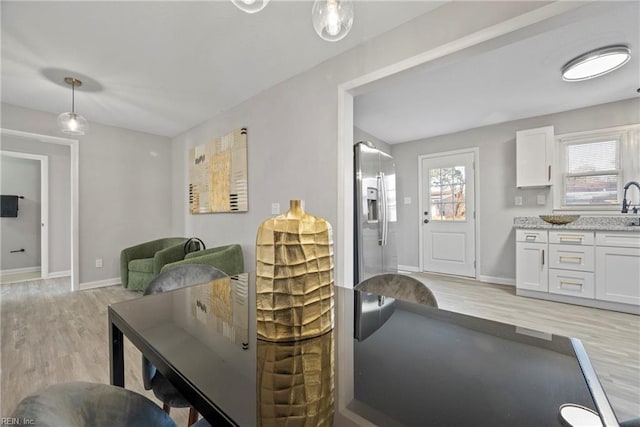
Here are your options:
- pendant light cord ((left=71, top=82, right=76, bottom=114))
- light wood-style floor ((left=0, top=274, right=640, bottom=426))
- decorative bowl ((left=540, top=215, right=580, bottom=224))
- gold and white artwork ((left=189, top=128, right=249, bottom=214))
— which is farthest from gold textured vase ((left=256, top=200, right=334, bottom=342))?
decorative bowl ((left=540, top=215, right=580, bottom=224))

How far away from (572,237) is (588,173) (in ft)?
3.61

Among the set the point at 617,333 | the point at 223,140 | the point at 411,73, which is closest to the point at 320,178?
the point at 411,73

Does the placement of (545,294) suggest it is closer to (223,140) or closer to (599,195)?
(599,195)

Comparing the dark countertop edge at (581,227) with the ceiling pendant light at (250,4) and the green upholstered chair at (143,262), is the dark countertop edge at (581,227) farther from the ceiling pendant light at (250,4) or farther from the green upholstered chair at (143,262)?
the green upholstered chair at (143,262)

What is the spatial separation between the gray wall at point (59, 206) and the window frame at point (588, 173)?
7703 mm

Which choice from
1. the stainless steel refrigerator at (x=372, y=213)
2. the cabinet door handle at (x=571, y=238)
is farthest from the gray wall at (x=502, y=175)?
the stainless steel refrigerator at (x=372, y=213)

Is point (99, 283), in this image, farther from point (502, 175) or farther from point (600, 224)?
point (600, 224)

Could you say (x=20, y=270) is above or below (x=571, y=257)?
below

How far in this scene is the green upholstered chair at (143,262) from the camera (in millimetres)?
3406

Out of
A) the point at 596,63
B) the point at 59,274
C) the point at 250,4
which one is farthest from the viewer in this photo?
the point at 59,274

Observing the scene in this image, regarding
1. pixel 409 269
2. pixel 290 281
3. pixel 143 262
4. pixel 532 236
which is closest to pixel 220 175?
pixel 143 262

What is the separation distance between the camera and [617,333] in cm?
234

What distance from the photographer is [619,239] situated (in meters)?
2.84

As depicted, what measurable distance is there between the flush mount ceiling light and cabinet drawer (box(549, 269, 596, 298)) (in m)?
2.04
